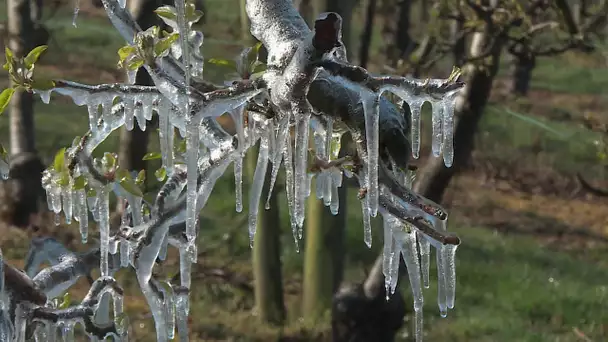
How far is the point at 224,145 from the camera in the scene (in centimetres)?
190

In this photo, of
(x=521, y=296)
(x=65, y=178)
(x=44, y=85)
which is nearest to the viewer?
(x=44, y=85)

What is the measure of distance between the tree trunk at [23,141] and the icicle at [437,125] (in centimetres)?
586

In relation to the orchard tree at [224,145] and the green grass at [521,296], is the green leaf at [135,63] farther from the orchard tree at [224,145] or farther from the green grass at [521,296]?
the green grass at [521,296]

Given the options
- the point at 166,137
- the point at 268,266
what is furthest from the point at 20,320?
the point at 268,266

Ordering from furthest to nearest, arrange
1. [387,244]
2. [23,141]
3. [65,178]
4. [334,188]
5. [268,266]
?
[23,141], [268,266], [334,188], [65,178], [387,244]

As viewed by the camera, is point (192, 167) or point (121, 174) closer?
point (192, 167)

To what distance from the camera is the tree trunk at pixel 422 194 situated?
14.9ft

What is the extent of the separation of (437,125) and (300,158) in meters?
0.35

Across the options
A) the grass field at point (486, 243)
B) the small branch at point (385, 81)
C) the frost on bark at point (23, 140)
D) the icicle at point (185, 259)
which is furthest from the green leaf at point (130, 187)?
the frost on bark at point (23, 140)

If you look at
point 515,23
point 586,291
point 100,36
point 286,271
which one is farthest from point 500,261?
point 100,36

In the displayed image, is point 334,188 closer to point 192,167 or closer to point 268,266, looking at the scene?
point 192,167

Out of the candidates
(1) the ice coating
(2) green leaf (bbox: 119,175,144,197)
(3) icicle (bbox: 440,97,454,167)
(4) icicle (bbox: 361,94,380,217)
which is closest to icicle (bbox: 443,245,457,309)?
(3) icicle (bbox: 440,97,454,167)

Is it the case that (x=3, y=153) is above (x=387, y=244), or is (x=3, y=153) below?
above

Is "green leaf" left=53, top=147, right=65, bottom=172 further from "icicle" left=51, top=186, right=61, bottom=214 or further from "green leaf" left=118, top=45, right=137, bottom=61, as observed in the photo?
"green leaf" left=118, top=45, right=137, bottom=61
